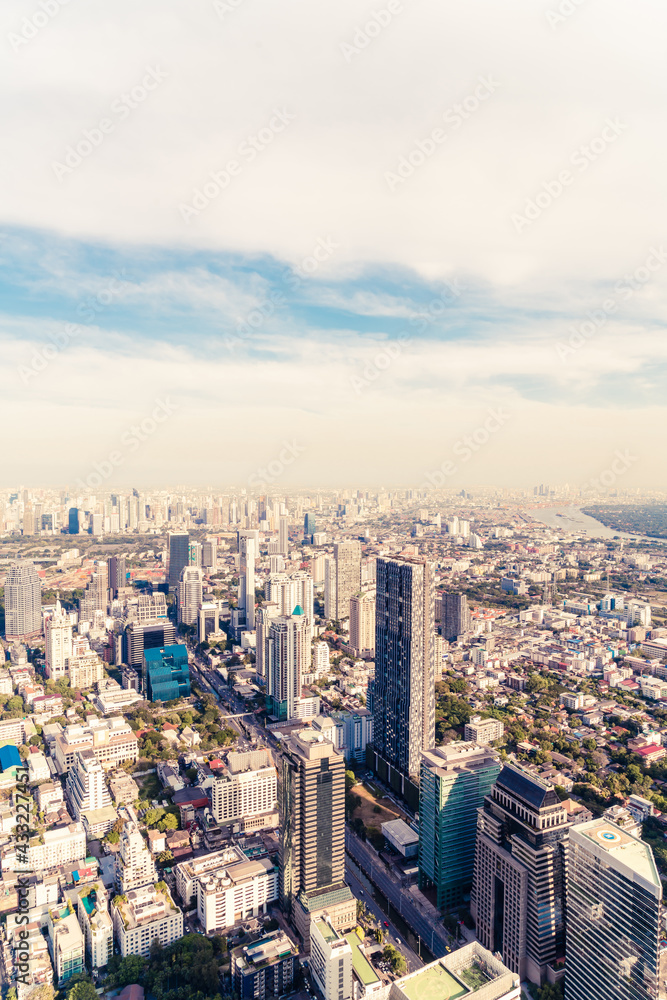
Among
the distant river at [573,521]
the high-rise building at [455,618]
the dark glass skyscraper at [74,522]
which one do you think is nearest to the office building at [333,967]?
the high-rise building at [455,618]

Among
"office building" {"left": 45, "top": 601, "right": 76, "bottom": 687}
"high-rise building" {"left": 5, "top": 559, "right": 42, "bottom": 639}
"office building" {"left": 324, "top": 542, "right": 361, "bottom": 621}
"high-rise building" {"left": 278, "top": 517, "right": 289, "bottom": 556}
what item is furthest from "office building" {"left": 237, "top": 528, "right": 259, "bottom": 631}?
"high-rise building" {"left": 278, "top": 517, "right": 289, "bottom": 556}

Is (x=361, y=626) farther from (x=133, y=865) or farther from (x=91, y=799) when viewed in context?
(x=133, y=865)

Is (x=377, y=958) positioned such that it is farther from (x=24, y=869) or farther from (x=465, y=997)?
(x=24, y=869)

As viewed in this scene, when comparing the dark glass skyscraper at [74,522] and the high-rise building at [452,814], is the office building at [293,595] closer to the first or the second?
the high-rise building at [452,814]

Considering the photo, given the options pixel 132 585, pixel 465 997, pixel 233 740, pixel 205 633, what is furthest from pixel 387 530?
pixel 465 997

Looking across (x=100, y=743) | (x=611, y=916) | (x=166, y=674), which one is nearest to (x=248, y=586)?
(x=166, y=674)

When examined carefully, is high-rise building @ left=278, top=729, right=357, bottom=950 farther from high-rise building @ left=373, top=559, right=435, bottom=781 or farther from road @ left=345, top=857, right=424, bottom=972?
high-rise building @ left=373, top=559, right=435, bottom=781
